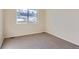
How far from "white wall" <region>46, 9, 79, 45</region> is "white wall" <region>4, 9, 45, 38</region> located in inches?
21.9

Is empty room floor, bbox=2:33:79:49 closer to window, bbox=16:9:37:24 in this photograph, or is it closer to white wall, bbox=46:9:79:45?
white wall, bbox=46:9:79:45

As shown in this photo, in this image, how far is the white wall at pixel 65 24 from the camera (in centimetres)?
353

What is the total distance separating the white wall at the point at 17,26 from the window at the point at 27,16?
212 mm

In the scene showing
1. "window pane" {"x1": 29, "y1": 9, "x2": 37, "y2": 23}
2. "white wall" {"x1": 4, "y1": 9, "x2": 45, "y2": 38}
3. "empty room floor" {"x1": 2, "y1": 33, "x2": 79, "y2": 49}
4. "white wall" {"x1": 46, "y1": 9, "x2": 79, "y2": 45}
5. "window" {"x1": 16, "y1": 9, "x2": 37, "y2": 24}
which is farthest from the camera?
"window pane" {"x1": 29, "y1": 9, "x2": 37, "y2": 23}

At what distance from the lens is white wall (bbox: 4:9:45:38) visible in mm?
4754

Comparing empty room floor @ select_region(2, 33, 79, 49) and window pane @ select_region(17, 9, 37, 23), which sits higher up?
window pane @ select_region(17, 9, 37, 23)

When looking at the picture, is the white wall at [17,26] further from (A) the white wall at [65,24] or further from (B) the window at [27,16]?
(A) the white wall at [65,24]

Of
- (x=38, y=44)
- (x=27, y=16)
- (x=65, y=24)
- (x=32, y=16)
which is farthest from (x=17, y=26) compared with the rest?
(x=65, y=24)

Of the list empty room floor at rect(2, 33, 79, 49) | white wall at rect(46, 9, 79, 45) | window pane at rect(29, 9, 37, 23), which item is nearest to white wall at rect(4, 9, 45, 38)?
window pane at rect(29, 9, 37, 23)

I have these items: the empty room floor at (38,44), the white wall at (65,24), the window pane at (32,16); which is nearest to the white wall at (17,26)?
the window pane at (32,16)

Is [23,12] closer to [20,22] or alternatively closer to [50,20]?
[20,22]

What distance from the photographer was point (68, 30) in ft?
12.7
